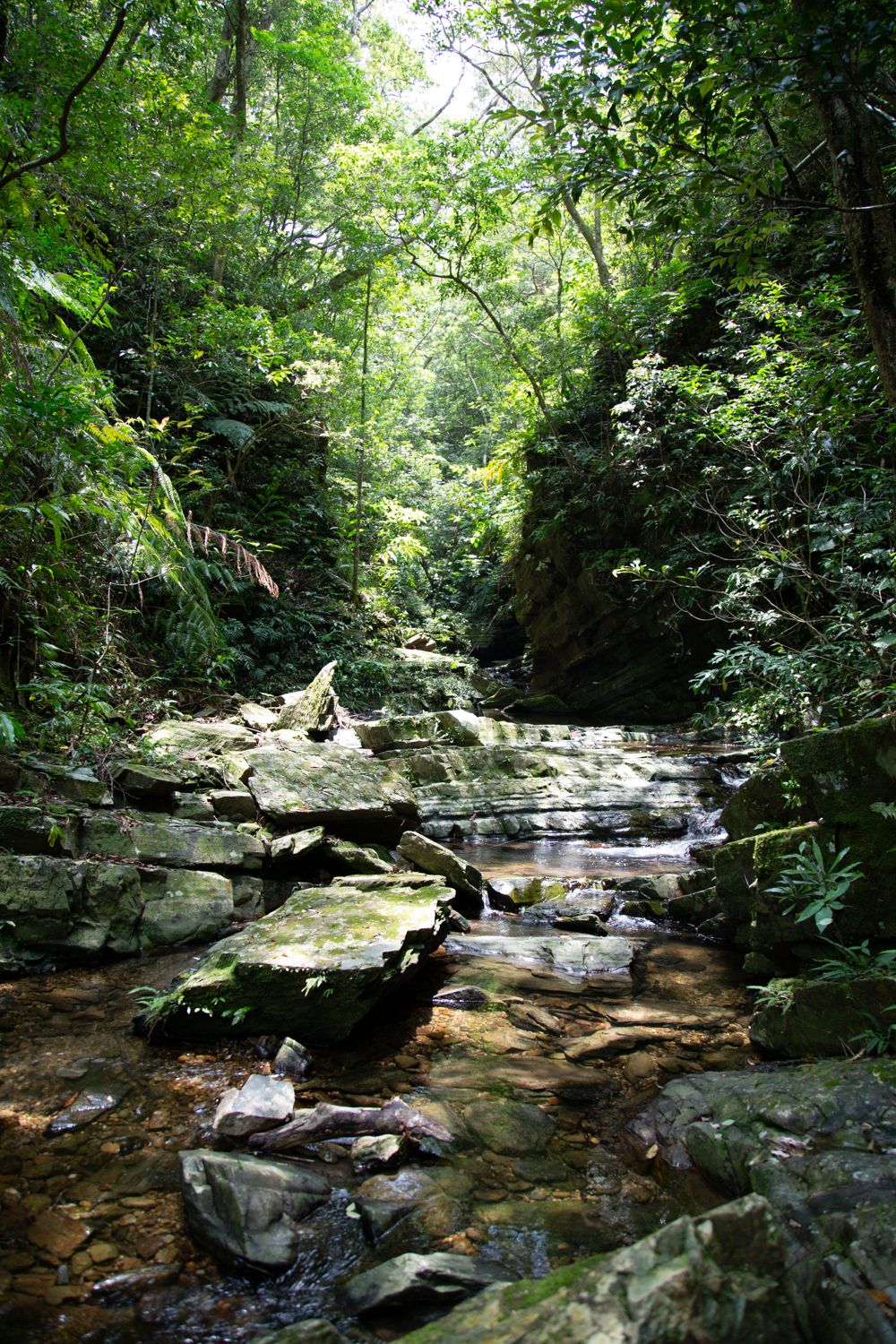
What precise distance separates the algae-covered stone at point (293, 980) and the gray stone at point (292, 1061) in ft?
0.51

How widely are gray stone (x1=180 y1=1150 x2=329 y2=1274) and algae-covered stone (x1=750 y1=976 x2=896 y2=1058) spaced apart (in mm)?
2097

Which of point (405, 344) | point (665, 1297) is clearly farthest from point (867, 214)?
point (405, 344)

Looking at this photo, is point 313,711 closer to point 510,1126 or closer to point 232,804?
point 232,804

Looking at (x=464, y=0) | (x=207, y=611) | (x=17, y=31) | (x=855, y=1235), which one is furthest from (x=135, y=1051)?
(x=464, y=0)

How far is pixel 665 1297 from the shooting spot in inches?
47.4

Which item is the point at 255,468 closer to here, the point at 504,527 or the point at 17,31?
the point at 504,527

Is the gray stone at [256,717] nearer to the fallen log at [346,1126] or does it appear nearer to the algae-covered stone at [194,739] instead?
the algae-covered stone at [194,739]

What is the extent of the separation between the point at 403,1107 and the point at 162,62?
12261 millimetres

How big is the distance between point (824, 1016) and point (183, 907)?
11.8 feet

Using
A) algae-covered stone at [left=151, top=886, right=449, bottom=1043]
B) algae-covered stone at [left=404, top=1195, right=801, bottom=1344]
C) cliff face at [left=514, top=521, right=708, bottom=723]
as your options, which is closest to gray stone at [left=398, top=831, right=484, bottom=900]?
algae-covered stone at [left=151, top=886, right=449, bottom=1043]

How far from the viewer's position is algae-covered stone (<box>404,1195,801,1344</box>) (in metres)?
1.19

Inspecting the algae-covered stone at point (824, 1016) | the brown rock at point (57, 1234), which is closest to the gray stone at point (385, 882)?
the algae-covered stone at point (824, 1016)

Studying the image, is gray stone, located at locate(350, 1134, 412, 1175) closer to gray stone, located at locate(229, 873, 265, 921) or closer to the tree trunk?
gray stone, located at locate(229, 873, 265, 921)

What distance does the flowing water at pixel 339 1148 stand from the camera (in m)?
1.76
